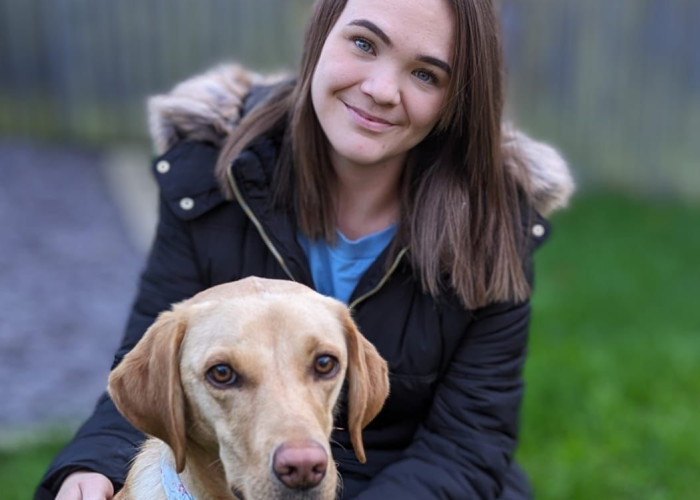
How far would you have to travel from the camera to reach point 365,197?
11.3 ft

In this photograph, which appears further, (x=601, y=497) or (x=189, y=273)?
(x=601, y=497)

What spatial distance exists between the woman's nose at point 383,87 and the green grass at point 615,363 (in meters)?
2.39

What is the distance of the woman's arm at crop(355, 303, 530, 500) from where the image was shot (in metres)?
3.21

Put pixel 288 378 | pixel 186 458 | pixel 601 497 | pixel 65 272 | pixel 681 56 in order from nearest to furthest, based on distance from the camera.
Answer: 1. pixel 288 378
2. pixel 186 458
3. pixel 601 497
4. pixel 65 272
5. pixel 681 56

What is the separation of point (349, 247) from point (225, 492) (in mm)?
954

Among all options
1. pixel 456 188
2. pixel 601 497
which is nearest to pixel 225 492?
pixel 456 188

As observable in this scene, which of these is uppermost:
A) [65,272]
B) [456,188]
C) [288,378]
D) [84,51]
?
[456,188]

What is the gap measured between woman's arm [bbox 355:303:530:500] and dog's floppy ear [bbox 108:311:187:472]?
2.61 feet

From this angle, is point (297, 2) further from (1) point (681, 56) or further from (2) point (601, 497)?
(2) point (601, 497)

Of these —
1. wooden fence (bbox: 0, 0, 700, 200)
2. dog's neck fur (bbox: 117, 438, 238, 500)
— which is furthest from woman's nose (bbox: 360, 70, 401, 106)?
wooden fence (bbox: 0, 0, 700, 200)

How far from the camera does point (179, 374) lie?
8.57ft

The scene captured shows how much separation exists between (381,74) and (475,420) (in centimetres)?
110

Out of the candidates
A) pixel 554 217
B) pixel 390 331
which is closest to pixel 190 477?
pixel 390 331

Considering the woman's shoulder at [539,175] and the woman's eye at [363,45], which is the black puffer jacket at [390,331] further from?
the woman's eye at [363,45]
